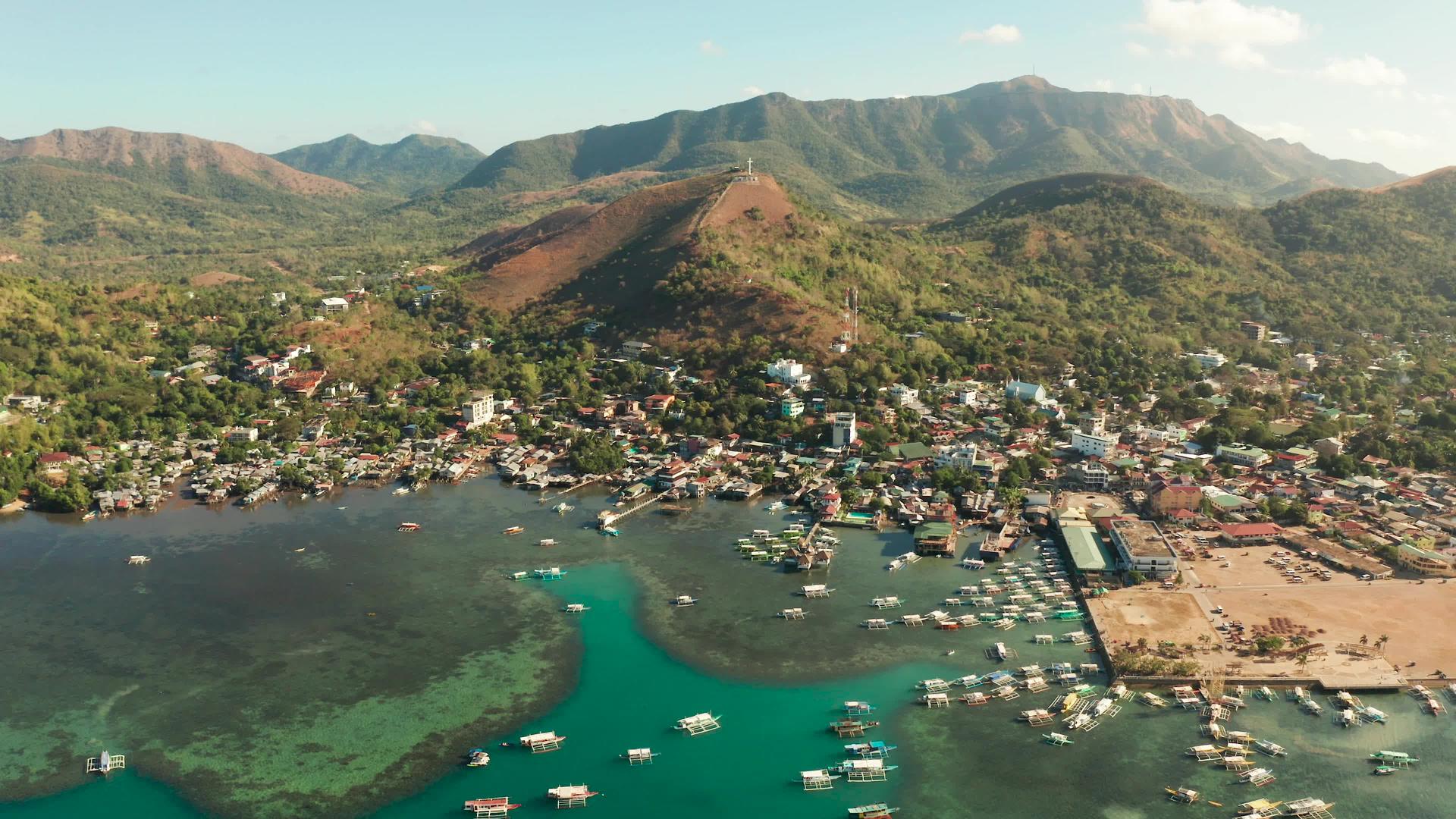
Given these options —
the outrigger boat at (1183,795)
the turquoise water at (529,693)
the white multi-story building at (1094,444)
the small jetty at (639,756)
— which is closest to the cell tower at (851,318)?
the white multi-story building at (1094,444)

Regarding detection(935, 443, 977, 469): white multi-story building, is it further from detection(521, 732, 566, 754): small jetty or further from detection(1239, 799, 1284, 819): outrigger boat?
detection(521, 732, 566, 754): small jetty

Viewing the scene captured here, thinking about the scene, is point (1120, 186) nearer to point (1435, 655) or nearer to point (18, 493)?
point (1435, 655)

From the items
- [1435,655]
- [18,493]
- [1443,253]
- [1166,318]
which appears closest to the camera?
[1435,655]

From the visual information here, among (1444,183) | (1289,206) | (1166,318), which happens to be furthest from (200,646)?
(1444,183)

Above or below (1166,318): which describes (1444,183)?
above

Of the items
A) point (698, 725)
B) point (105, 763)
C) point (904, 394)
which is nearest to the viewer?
point (105, 763)

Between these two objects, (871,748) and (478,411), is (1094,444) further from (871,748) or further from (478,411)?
(478,411)

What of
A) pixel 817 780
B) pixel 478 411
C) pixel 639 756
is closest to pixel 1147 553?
pixel 817 780
